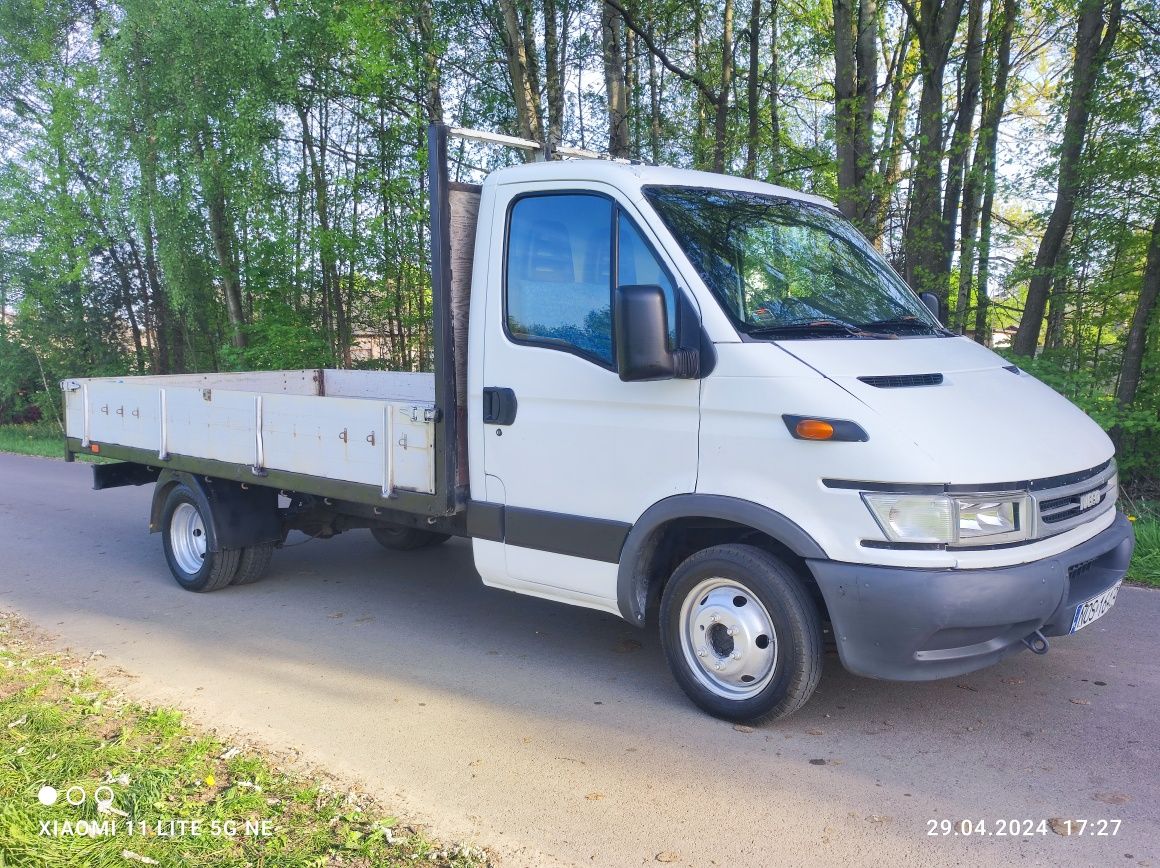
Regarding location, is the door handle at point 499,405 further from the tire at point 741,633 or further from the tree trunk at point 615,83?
the tree trunk at point 615,83

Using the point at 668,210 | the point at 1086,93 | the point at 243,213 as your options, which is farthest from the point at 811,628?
the point at 243,213

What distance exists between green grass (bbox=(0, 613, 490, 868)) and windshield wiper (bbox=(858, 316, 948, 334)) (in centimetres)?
293

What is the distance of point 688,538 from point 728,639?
54cm

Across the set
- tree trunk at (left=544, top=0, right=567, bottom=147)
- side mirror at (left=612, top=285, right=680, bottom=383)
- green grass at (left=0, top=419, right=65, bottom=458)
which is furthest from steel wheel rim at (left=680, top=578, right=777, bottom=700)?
green grass at (left=0, top=419, right=65, bottom=458)

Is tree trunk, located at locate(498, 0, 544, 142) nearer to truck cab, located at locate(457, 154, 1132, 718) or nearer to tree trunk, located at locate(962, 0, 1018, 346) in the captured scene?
tree trunk, located at locate(962, 0, 1018, 346)

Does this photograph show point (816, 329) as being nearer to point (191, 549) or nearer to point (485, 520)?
point (485, 520)

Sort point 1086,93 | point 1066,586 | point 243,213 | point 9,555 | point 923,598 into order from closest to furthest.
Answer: point 923,598, point 1066,586, point 9,555, point 1086,93, point 243,213

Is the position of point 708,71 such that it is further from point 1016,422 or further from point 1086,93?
point 1016,422

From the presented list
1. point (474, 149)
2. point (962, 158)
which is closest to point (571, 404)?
point (962, 158)

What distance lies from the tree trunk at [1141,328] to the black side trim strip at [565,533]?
7.55 meters

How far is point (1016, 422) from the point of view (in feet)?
12.7

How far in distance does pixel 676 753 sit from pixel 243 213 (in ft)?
44.2

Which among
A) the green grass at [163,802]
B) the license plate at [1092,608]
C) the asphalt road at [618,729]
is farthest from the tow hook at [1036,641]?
the green grass at [163,802]

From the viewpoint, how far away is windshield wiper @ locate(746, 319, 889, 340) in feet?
13.3
